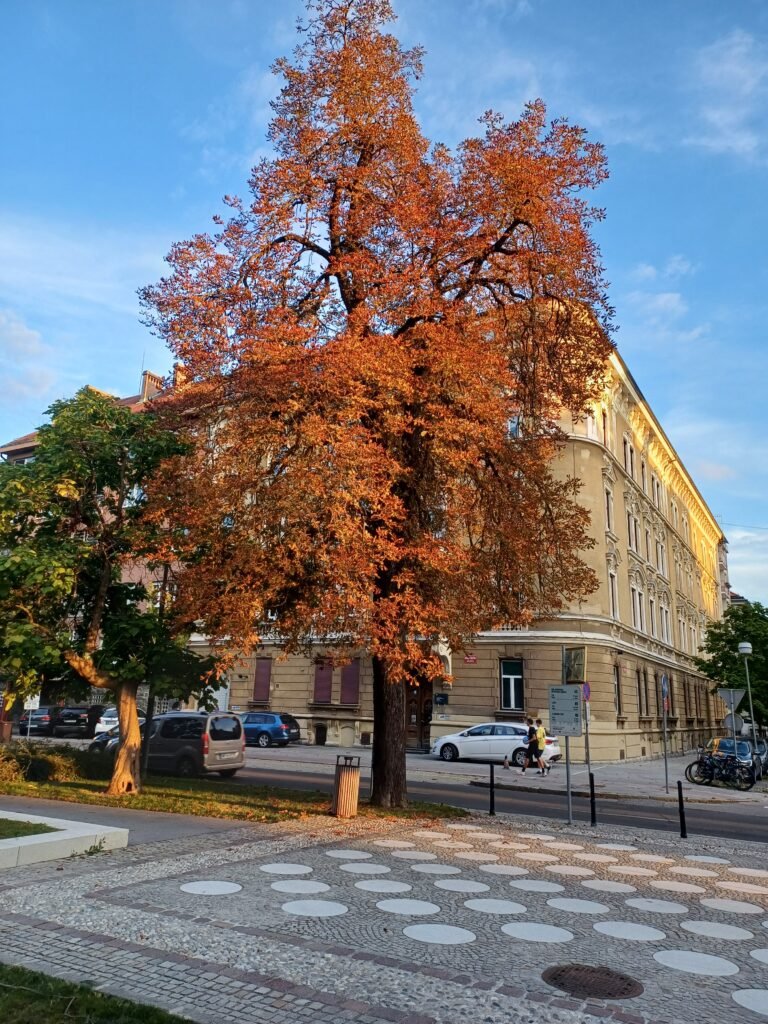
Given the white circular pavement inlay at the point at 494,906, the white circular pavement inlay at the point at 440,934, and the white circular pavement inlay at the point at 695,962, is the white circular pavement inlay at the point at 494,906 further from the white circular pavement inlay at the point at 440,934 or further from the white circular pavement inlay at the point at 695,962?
the white circular pavement inlay at the point at 695,962

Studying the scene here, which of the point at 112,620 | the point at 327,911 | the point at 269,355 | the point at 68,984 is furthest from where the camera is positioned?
the point at 112,620

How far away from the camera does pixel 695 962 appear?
18.2 ft

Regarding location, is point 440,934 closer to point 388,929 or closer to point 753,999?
point 388,929

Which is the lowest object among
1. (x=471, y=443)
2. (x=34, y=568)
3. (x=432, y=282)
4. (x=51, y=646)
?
(x=51, y=646)

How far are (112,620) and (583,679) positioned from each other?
19624 millimetres

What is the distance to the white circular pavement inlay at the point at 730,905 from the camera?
7320 millimetres

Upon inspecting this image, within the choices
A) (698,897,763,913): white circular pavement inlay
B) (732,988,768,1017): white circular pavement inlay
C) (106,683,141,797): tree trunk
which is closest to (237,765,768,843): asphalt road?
(106,683,141,797): tree trunk

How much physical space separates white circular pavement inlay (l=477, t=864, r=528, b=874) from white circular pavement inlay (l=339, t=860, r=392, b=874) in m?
1.16

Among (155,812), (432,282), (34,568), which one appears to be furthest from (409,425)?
(155,812)

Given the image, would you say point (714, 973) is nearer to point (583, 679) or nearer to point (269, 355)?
point (269, 355)

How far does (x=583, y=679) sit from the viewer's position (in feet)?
94.3

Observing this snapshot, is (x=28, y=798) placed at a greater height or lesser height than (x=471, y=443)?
lesser

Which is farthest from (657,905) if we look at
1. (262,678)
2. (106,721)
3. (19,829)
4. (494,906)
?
(106,721)

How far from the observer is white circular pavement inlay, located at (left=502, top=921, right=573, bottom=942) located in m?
5.94
